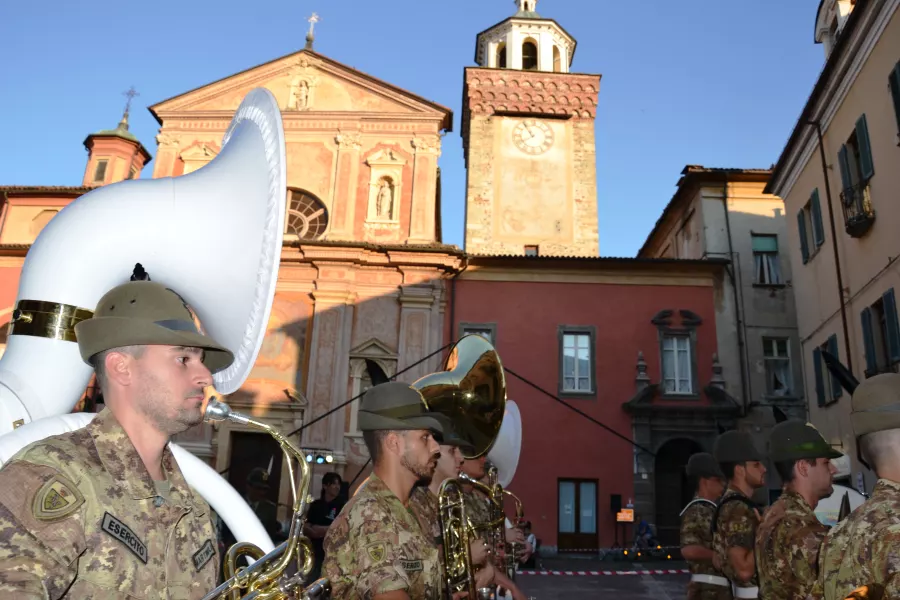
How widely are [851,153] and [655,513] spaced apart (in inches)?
383

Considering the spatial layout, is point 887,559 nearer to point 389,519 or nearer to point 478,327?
point 389,519

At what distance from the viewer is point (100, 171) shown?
28625mm

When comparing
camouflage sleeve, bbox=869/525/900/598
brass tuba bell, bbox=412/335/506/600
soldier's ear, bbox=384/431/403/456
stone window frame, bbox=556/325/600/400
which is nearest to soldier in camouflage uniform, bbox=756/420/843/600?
camouflage sleeve, bbox=869/525/900/598

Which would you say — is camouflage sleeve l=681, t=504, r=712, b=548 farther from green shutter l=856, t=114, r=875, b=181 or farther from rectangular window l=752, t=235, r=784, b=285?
rectangular window l=752, t=235, r=784, b=285

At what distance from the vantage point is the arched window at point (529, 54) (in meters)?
29.3

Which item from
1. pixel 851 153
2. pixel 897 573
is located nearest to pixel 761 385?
pixel 851 153

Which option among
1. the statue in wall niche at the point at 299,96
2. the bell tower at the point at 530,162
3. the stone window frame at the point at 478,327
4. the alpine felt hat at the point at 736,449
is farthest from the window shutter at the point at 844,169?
the statue in wall niche at the point at 299,96

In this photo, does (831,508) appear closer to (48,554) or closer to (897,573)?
(897,573)

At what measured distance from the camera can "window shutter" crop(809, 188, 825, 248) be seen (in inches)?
619

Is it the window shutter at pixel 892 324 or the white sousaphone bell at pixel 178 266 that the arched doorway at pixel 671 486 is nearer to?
the window shutter at pixel 892 324

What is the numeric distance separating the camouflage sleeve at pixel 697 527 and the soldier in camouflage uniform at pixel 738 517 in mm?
540

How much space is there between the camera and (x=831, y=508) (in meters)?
7.39

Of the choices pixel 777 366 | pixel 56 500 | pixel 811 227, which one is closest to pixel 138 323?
pixel 56 500

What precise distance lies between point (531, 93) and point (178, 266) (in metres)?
25.3
